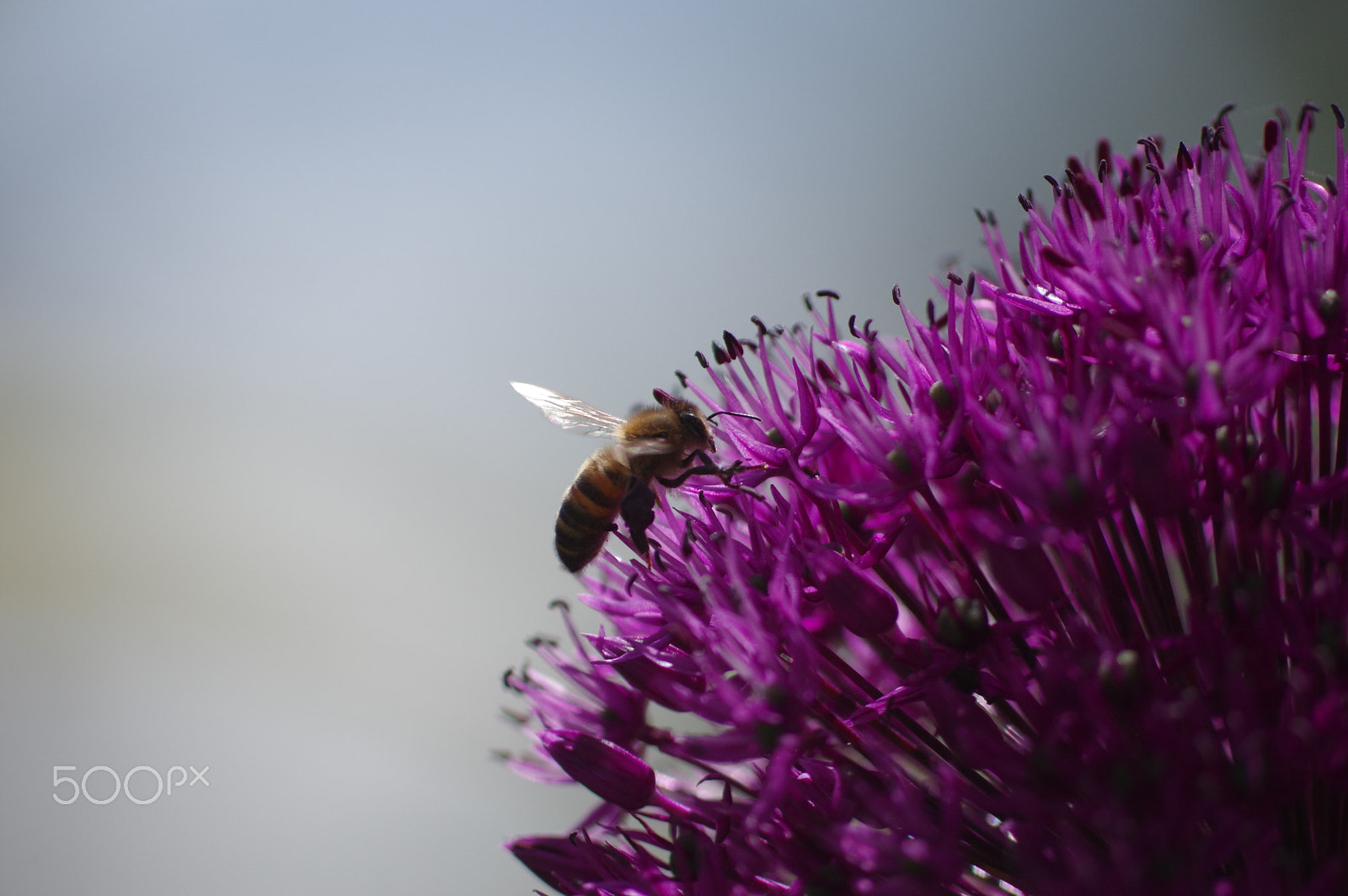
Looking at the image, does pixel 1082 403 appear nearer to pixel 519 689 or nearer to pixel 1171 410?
pixel 1171 410

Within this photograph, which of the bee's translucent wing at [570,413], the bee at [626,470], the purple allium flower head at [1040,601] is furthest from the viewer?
the bee's translucent wing at [570,413]

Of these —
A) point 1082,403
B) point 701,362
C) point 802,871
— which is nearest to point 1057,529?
point 1082,403

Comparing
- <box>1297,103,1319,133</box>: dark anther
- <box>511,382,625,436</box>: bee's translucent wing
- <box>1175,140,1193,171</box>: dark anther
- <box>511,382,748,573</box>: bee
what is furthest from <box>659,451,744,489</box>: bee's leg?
<box>1297,103,1319,133</box>: dark anther

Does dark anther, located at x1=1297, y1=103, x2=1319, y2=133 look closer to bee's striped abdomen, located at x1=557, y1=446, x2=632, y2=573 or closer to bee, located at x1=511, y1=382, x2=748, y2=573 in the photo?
bee, located at x1=511, y1=382, x2=748, y2=573

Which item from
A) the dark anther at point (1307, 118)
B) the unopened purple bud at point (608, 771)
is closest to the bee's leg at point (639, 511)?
the unopened purple bud at point (608, 771)

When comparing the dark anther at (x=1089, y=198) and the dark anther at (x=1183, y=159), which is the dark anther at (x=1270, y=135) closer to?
the dark anther at (x=1183, y=159)

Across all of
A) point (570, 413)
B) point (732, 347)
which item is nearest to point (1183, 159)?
point (732, 347)

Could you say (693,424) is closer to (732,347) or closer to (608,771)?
(732,347)
